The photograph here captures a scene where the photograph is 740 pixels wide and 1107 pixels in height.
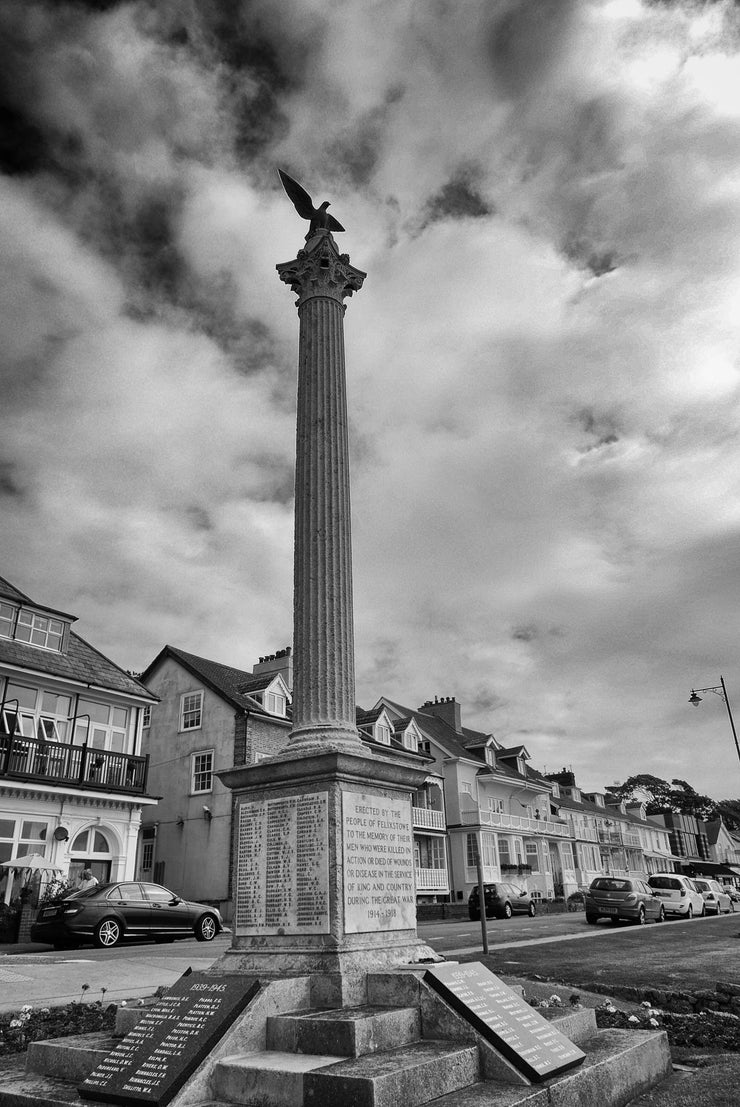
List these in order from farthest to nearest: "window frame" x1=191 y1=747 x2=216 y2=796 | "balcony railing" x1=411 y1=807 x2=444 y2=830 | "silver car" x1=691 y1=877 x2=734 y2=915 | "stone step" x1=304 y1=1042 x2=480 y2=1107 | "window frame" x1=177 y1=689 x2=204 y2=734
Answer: "balcony railing" x1=411 y1=807 x2=444 y2=830, "silver car" x1=691 y1=877 x2=734 y2=915, "window frame" x1=177 y1=689 x2=204 y2=734, "window frame" x1=191 y1=747 x2=216 y2=796, "stone step" x1=304 y1=1042 x2=480 y2=1107

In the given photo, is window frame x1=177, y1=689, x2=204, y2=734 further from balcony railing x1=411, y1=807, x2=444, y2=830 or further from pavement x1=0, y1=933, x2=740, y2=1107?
pavement x1=0, y1=933, x2=740, y2=1107

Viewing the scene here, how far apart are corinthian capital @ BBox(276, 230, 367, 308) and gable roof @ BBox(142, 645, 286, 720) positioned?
72.2ft

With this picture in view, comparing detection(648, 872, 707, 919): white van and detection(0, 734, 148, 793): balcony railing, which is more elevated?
detection(0, 734, 148, 793): balcony railing

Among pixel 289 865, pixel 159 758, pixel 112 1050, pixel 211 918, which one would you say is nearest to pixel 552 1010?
pixel 289 865

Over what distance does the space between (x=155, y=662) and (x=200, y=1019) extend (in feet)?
98.0

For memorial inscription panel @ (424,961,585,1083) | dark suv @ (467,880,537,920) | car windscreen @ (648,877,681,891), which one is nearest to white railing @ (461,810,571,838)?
dark suv @ (467,880,537,920)

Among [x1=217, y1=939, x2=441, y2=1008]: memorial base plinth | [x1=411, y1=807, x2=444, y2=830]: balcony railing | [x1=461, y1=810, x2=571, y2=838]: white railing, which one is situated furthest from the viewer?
[x1=461, y1=810, x2=571, y2=838]: white railing

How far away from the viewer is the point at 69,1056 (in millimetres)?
5703

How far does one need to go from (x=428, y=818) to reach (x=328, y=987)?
34549 mm

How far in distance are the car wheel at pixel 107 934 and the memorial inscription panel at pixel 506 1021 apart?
41.4 ft

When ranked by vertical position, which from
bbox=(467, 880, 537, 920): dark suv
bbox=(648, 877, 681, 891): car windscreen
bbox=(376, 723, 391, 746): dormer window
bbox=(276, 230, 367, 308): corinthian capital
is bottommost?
bbox=(467, 880, 537, 920): dark suv

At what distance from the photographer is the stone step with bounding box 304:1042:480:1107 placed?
4.56m

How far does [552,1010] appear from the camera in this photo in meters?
6.76

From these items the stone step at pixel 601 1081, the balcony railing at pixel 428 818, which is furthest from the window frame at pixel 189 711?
the stone step at pixel 601 1081
